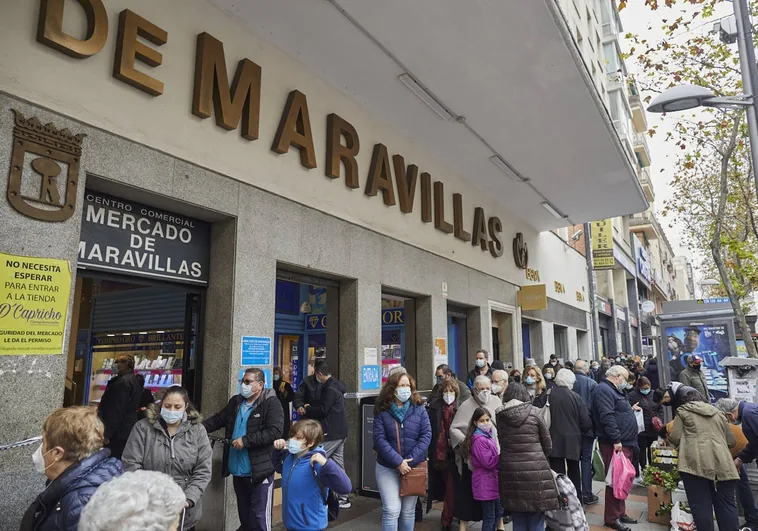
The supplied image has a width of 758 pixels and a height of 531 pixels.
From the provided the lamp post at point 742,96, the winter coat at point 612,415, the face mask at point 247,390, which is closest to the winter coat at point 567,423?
the winter coat at point 612,415

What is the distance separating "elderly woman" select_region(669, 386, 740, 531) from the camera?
17.4ft

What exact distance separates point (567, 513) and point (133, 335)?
6915mm

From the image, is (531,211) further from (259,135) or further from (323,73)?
(259,135)

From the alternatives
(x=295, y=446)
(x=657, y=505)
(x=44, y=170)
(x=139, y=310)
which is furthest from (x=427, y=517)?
(x=44, y=170)

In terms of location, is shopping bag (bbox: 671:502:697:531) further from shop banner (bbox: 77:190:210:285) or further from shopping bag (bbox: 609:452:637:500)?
shop banner (bbox: 77:190:210:285)

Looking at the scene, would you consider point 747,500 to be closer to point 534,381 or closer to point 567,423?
point 567,423

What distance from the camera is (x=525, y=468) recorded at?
4887mm

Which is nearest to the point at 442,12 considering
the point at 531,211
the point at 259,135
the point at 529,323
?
the point at 259,135

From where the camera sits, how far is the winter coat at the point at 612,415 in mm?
6859

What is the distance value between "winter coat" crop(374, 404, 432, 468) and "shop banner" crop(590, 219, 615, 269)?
63.4 ft

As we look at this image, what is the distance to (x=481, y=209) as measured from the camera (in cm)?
1344

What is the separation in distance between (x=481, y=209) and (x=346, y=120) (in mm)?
5727

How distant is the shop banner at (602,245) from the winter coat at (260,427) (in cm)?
2015

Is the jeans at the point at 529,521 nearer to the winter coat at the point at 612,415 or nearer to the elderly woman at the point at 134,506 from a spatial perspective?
the winter coat at the point at 612,415
